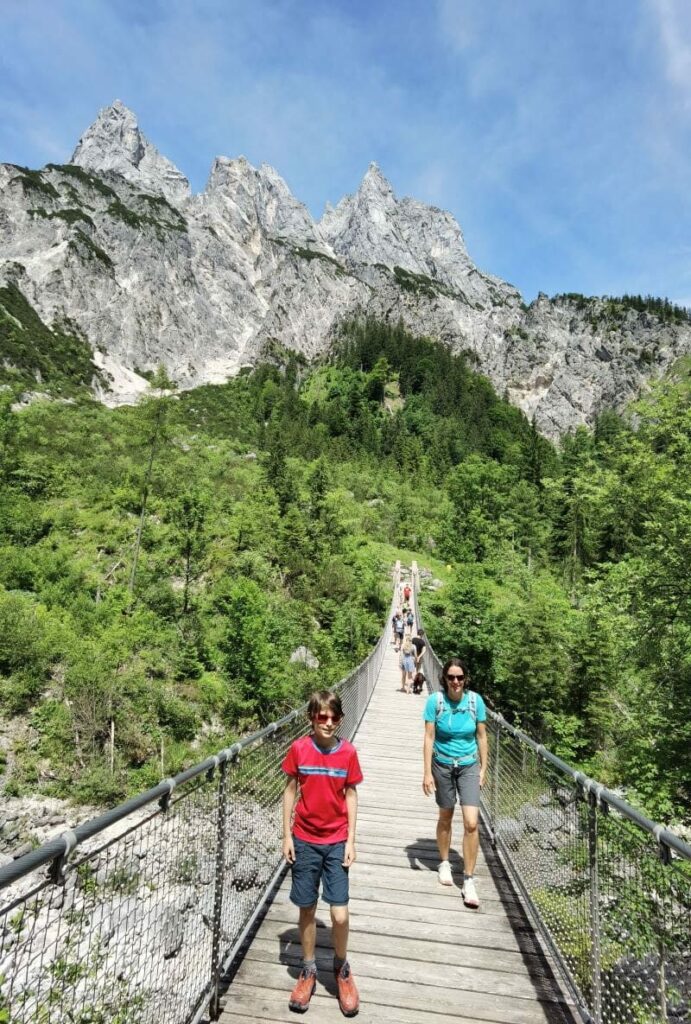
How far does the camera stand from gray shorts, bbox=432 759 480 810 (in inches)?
173

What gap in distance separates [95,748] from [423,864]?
13214 millimetres

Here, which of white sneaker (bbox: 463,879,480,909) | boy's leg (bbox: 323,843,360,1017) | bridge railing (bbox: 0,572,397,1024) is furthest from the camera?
white sneaker (bbox: 463,879,480,909)

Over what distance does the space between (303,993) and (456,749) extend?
1992 millimetres

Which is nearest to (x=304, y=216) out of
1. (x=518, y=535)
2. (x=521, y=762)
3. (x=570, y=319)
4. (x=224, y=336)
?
(x=224, y=336)

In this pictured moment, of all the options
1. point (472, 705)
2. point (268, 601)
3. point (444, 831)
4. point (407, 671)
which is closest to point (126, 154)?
point (268, 601)

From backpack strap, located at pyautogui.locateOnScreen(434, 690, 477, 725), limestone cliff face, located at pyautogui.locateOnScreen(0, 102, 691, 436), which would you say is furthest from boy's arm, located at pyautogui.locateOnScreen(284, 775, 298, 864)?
A: limestone cliff face, located at pyautogui.locateOnScreen(0, 102, 691, 436)

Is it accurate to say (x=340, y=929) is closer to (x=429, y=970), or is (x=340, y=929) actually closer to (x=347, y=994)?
(x=347, y=994)

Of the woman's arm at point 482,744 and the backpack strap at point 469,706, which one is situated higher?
the backpack strap at point 469,706

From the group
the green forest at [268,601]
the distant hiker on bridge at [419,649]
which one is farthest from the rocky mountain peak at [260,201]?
the distant hiker on bridge at [419,649]

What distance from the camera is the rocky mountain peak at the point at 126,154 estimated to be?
134m

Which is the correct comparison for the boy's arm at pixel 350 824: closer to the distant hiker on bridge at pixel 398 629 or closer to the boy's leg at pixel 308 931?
the boy's leg at pixel 308 931

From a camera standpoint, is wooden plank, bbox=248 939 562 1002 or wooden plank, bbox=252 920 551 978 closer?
wooden plank, bbox=248 939 562 1002

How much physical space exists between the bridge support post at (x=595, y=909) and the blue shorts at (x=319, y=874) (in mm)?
1412

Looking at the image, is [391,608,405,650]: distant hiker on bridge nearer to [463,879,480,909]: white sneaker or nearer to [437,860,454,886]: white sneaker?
[437,860,454,886]: white sneaker
